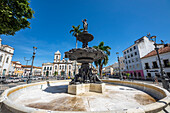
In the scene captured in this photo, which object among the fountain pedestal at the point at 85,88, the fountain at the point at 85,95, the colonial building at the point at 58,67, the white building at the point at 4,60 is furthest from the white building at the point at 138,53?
the white building at the point at 4,60

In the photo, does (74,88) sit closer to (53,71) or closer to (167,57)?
(167,57)

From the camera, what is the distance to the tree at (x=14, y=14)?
5032mm

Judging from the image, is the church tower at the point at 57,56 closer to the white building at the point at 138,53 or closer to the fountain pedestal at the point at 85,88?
the white building at the point at 138,53

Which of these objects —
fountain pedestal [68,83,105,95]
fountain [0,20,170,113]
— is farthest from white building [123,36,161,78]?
fountain pedestal [68,83,105,95]

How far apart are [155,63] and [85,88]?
29551 mm

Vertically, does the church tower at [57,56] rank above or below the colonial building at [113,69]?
above

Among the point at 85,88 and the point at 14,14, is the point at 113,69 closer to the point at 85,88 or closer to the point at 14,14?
the point at 85,88

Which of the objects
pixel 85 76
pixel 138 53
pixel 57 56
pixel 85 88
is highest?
pixel 57 56

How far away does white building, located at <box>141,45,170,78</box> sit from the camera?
21.4 meters

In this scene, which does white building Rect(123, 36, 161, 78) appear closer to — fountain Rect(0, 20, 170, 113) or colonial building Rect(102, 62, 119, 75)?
→ colonial building Rect(102, 62, 119, 75)

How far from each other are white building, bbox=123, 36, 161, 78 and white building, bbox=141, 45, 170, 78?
227cm

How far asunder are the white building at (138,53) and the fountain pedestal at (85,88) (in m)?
31.3

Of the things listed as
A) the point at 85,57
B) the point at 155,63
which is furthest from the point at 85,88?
the point at 155,63

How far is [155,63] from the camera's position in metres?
24.4
